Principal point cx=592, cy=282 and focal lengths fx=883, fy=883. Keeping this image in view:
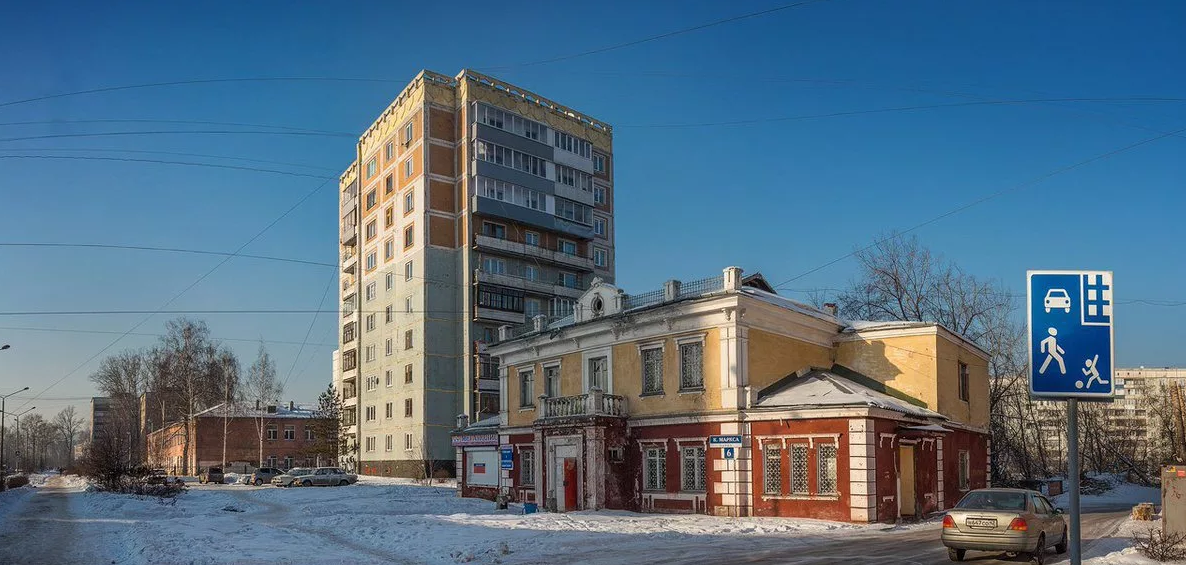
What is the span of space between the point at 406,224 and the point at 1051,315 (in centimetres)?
6685

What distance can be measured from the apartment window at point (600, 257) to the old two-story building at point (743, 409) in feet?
133

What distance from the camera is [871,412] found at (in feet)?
90.7

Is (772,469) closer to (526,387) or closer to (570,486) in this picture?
(570,486)

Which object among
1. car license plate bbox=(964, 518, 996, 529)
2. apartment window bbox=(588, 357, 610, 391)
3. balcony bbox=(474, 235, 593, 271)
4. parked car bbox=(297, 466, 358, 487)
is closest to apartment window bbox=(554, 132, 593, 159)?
balcony bbox=(474, 235, 593, 271)

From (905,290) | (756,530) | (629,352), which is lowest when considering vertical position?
(756,530)

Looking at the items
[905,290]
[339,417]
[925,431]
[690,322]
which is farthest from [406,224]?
[925,431]

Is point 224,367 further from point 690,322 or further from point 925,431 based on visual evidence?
point 925,431

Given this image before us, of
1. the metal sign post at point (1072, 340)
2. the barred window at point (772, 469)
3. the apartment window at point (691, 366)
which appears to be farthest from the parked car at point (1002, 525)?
the apartment window at point (691, 366)

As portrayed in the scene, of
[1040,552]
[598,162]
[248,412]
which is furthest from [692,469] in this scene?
[248,412]

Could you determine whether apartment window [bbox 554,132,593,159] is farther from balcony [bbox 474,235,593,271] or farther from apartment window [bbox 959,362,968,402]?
apartment window [bbox 959,362,968,402]

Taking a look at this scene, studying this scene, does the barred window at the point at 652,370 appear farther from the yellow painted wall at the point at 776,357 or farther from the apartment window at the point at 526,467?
the apartment window at the point at 526,467

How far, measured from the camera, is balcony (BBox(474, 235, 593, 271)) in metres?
67.9

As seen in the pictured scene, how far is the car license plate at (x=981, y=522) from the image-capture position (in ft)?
57.0

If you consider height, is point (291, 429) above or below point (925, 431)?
below
